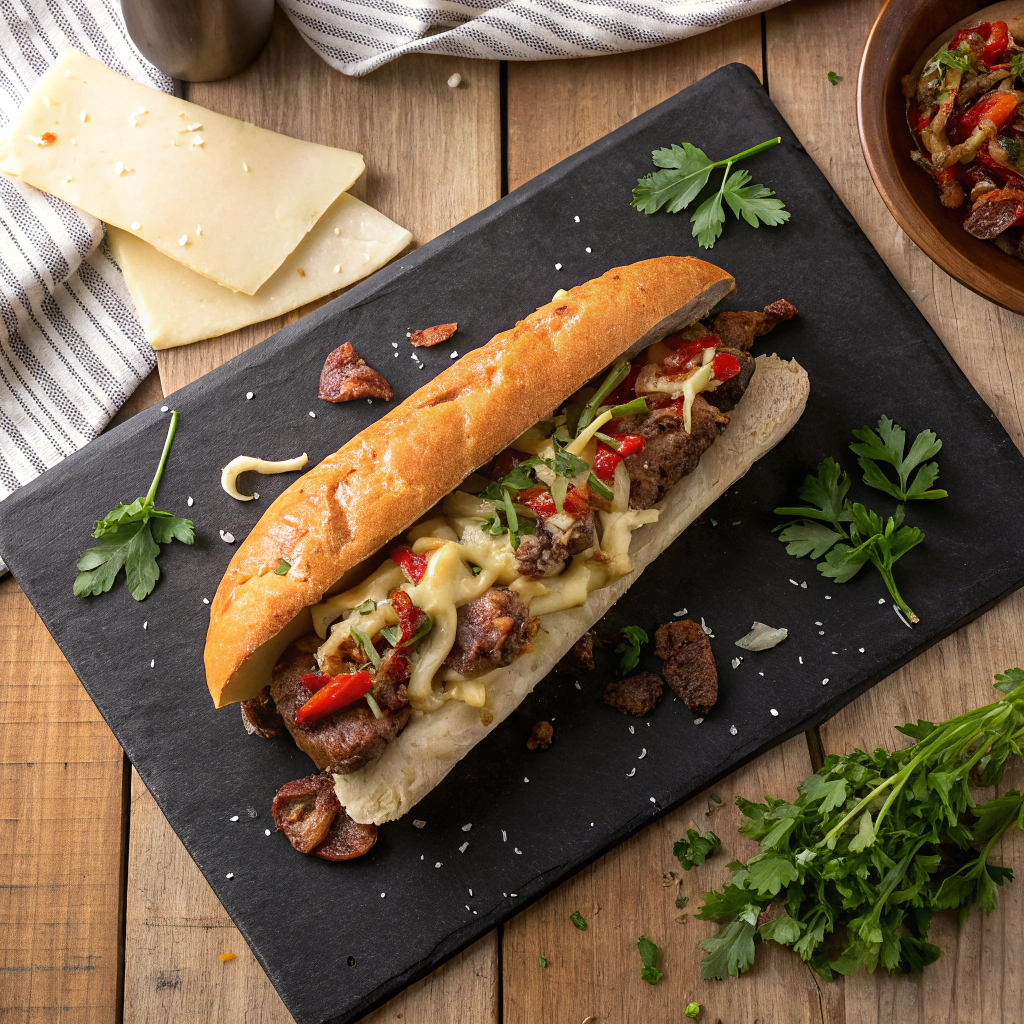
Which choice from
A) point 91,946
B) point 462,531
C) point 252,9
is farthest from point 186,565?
point 252,9

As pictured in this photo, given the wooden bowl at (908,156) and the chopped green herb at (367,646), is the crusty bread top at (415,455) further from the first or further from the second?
the wooden bowl at (908,156)

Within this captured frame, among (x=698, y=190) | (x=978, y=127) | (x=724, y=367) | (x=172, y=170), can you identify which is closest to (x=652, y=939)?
(x=724, y=367)

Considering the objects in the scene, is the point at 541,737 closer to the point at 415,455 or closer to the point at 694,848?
the point at 694,848

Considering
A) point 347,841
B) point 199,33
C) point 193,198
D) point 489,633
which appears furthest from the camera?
point 193,198

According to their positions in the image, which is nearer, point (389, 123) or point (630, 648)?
point (630, 648)

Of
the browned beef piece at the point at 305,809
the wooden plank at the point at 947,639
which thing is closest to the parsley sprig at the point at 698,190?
the wooden plank at the point at 947,639

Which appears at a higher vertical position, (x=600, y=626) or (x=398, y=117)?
(x=398, y=117)

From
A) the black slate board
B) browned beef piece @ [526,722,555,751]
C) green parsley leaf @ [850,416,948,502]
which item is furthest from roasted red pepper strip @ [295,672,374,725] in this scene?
green parsley leaf @ [850,416,948,502]

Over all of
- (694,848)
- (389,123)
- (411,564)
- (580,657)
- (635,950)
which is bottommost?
(635,950)
